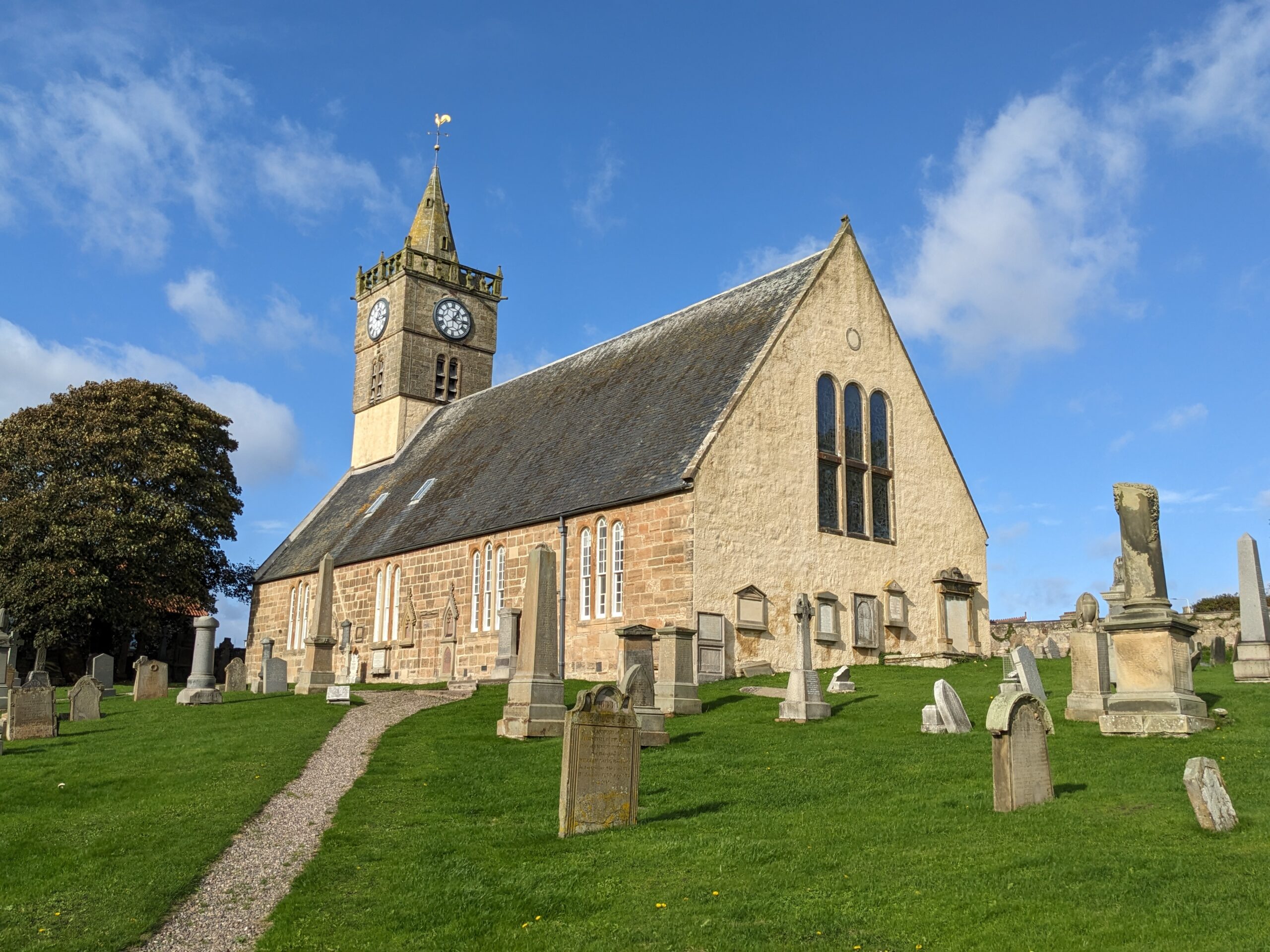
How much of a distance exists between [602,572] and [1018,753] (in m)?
16.9

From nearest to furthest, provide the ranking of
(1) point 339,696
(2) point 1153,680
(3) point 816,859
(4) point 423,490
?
(3) point 816,859, (2) point 1153,680, (1) point 339,696, (4) point 423,490

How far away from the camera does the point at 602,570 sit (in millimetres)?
26250

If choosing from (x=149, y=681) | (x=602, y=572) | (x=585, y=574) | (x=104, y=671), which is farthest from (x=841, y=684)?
(x=104, y=671)

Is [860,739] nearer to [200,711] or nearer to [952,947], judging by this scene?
[952,947]

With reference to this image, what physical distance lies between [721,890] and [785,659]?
59.3 ft

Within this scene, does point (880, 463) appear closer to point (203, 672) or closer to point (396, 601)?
point (396, 601)

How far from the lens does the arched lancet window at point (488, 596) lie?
29.5 meters

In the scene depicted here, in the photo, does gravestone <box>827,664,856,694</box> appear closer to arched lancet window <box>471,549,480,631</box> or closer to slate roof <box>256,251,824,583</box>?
slate roof <box>256,251,824,583</box>

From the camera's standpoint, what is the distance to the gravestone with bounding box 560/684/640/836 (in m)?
10.2

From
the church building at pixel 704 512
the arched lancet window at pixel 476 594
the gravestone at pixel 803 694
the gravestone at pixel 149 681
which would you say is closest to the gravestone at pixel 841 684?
the church building at pixel 704 512

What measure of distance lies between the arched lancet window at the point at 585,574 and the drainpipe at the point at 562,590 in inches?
18.9

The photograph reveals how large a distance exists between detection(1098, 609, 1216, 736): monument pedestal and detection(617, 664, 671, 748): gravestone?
5.93 metres

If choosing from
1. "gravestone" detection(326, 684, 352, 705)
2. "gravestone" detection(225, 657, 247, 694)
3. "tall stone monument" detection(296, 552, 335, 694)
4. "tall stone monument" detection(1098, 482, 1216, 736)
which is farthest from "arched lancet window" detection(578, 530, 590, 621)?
"tall stone monument" detection(1098, 482, 1216, 736)

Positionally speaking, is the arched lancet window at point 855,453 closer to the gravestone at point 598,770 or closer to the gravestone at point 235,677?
the gravestone at point 235,677
